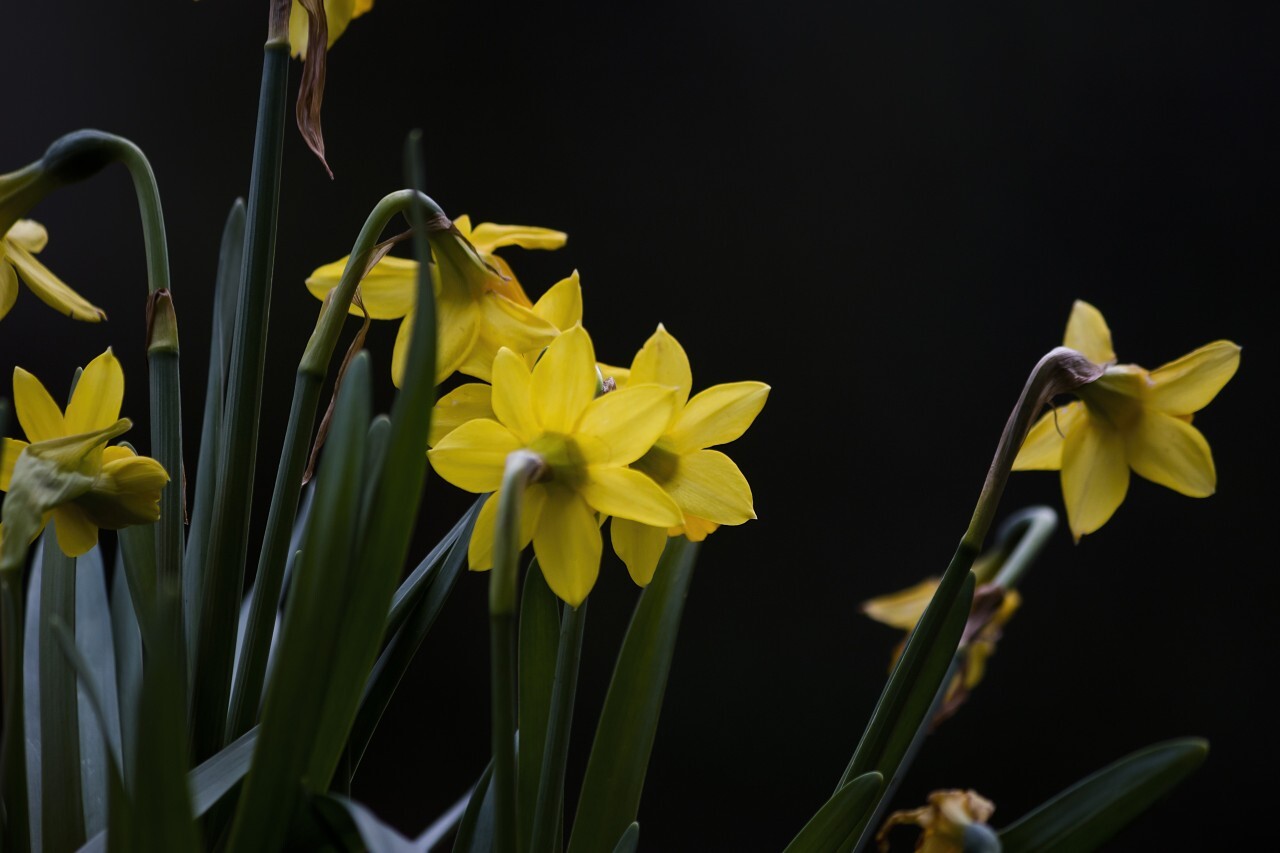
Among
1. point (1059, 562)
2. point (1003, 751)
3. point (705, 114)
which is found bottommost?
point (1003, 751)

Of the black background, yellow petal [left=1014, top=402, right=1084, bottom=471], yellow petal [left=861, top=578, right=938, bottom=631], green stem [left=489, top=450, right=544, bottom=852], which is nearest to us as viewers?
green stem [left=489, top=450, right=544, bottom=852]

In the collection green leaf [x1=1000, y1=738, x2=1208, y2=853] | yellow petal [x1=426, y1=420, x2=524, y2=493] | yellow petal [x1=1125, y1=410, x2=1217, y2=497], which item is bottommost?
green leaf [x1=1000, y1=738, x2=1208, y2=853]

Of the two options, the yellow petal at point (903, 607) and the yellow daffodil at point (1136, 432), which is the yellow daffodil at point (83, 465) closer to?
the yellow daffodil at point (1136, 432)

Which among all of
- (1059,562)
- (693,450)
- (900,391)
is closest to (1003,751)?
(1059,562)

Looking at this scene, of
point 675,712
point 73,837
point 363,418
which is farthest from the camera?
point 675,712

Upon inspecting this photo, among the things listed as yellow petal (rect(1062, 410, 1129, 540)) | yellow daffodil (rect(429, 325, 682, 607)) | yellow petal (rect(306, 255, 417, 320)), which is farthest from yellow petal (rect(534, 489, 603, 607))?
yellow petal (rect(1062, 410, 1129, 540))

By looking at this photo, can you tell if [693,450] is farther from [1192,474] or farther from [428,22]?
[428,22]

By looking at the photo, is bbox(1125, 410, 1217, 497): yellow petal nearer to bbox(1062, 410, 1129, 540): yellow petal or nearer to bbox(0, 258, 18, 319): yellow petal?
bbox(1062, 410, 1129, 540): yellow petal
